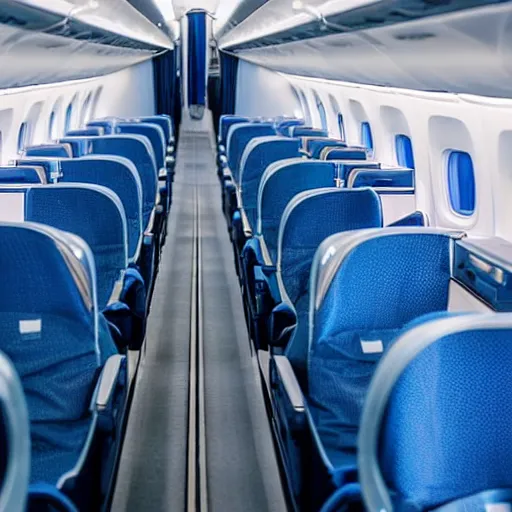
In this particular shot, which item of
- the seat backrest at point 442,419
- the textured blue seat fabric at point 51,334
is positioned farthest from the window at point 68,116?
the seat backrest at point 442,419

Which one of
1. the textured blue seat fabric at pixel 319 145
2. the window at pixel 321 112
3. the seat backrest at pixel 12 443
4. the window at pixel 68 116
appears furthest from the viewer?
the window at pixel 321 112

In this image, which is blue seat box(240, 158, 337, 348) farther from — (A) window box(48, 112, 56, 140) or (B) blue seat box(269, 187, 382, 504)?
(A) window box(48, 112, 56, 140)

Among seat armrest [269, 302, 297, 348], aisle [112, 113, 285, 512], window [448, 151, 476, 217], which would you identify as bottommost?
aisle [112, 113, 285, 512]

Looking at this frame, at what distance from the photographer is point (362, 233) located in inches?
112

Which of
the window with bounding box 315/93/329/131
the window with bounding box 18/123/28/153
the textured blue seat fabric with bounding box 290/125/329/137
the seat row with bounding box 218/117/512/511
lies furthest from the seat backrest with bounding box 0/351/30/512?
the window with bounding box 315/93/329/131

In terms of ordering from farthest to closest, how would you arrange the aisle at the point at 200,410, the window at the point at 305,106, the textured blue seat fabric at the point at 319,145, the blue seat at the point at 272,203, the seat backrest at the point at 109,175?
the window at the point at 305,106
the textured blue seat fabric at the point at 319,145
the seat backrest at the point at 109,175
the blue seat at the point at 272,203
the aisle at the point at 200,410

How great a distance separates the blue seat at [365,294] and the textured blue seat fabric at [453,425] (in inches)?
34.6

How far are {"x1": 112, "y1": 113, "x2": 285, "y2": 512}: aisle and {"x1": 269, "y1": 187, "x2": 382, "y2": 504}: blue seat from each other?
0.54m

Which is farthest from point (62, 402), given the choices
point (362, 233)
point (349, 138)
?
point (349, 138)

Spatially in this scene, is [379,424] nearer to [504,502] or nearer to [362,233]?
[504,502]

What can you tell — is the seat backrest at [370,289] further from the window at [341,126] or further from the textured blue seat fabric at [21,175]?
the window at [341,126]

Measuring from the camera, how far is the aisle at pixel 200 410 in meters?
4.00

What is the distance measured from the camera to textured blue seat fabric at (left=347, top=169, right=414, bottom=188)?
6027 millimetres

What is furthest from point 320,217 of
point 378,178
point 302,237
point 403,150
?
point 403,150
